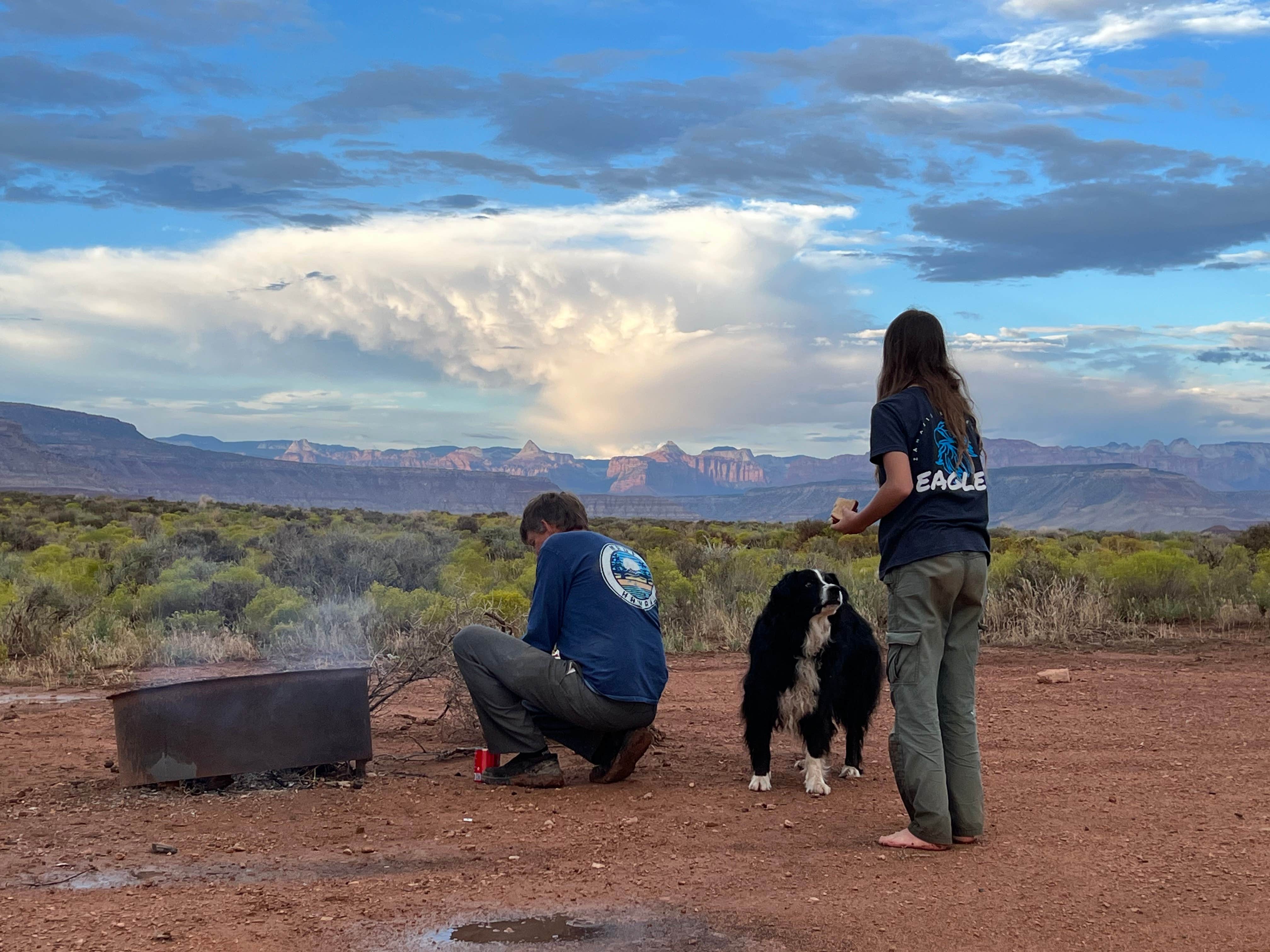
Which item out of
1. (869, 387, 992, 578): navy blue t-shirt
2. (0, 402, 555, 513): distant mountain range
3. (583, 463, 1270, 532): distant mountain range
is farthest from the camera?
(583, 463, 1270, 532): distant mountain range

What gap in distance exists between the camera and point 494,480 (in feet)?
431

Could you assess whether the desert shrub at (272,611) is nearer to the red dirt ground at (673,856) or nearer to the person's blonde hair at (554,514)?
the red dirt ground at (673,856)

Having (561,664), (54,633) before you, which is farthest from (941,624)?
(54,633)

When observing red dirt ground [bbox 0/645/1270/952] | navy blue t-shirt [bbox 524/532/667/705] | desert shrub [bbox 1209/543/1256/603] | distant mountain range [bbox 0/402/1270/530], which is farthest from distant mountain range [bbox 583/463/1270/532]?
navy blue t-shirt [bbox 524/532/667/705]

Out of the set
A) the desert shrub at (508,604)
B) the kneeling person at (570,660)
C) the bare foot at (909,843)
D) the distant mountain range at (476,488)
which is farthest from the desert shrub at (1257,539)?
the distant mountain range at (476,488)

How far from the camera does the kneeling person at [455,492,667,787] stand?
→ 6680mm

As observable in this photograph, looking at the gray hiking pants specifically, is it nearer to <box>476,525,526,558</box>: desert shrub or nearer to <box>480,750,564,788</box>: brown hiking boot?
<box>480,750,564,788</box>: brown hiking boot

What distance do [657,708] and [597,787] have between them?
267 cm

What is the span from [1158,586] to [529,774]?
11.5 meters

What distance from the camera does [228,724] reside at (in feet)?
21.2

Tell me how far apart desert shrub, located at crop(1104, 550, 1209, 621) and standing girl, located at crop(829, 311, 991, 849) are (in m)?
10.7

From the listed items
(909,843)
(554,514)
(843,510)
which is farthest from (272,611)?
(909,843)

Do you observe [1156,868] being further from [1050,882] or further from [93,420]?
[93,420]

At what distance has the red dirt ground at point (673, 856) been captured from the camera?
14.8 feet
